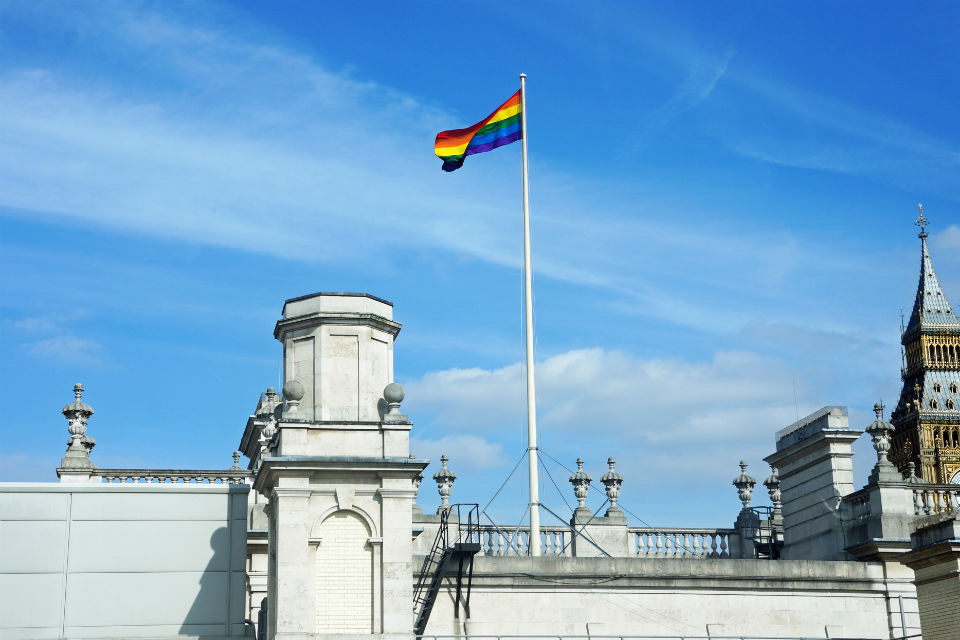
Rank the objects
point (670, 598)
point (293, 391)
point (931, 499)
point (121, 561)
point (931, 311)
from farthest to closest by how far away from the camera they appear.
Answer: point (931, 311)
point (931, 499)
point (670, 598)
point (121, 561)
point (293, 391)

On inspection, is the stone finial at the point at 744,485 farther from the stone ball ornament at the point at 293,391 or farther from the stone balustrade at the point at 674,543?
the stone ball ornament at the point at 293,391

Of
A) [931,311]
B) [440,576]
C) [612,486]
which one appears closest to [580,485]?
[612,486]

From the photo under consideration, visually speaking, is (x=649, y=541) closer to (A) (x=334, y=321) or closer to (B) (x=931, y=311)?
(A) (x=334, y=321)

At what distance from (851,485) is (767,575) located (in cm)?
506

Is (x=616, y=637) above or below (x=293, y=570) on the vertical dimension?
below

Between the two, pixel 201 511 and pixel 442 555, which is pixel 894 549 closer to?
pixel 442 555

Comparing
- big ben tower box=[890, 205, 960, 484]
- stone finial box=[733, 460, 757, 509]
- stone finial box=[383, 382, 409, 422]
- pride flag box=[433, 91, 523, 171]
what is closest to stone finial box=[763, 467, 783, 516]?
stone finial box=[733, 460, 757, 509]

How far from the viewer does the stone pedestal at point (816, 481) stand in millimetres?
36062

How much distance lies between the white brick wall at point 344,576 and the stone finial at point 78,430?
16648 mm

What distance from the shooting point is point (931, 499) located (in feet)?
116

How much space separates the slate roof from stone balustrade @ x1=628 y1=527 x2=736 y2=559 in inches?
5237

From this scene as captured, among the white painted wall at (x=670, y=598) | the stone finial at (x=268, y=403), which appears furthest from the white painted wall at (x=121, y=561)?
the stone finial at (x=268, y=403)

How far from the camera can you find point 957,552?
2706cm

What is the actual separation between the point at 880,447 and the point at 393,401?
14.9 meters
